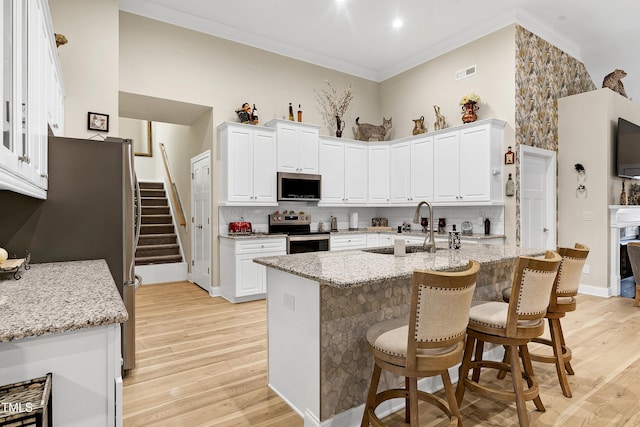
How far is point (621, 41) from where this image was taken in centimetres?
551

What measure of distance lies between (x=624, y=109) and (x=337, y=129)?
4477 mm

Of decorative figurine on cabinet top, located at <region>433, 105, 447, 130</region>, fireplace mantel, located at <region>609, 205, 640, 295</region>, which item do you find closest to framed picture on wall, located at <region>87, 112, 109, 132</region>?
decorative figurine on cabinet top, located at <region>433, 105, 447, 130</region>

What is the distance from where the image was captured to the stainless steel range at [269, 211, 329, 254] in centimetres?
533

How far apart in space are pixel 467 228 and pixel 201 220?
4.15 m

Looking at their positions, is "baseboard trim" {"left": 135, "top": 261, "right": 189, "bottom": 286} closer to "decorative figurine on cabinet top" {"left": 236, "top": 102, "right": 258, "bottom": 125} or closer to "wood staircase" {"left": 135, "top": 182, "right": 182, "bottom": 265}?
"wood staircase" {"left": 135, "top": 182, "right": 182, "bottom": 265}

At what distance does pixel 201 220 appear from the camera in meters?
5.88

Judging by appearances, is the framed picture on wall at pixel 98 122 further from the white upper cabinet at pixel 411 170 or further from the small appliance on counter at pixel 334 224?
the white upper cabinet at pixel 411 170

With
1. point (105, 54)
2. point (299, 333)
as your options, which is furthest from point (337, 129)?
point (299, 333)

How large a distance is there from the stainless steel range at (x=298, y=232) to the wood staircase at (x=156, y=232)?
2.36 meters

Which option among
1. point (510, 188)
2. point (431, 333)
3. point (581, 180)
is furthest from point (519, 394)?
point (581, 180)

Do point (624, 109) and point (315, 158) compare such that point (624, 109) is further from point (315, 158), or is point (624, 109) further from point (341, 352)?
point (341, 352)

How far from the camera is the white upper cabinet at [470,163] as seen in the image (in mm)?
4859

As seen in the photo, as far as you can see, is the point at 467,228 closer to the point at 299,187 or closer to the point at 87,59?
the point at 299,187

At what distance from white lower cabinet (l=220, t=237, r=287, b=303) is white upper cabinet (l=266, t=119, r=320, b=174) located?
1167mm
